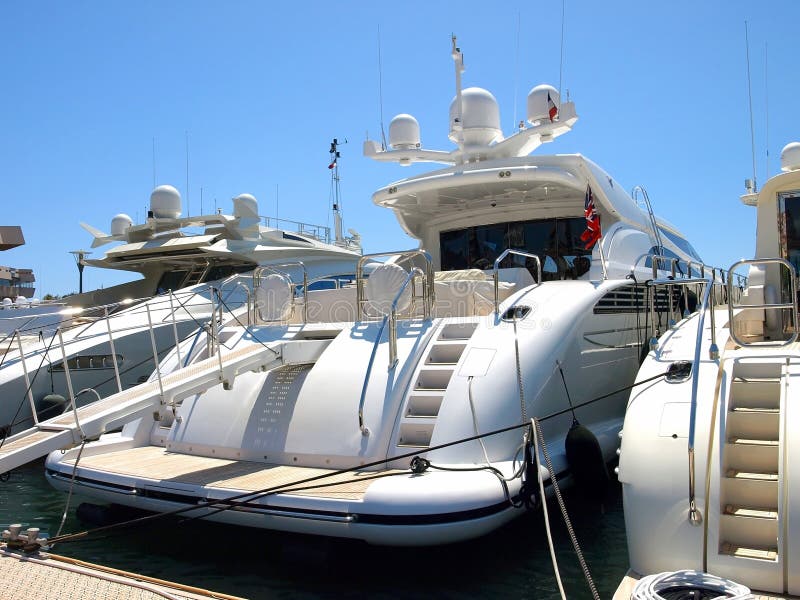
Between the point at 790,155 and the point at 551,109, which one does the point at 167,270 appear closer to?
the point at 551,109

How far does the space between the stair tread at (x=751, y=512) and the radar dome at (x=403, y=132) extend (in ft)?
34.4

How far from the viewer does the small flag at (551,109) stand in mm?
13128

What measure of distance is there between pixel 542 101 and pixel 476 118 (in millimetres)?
1243

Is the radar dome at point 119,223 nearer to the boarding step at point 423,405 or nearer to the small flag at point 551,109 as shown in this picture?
the small flag at point 551,109

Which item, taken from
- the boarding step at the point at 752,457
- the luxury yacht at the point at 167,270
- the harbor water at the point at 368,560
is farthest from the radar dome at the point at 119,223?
the boarding step at the point at 752,457

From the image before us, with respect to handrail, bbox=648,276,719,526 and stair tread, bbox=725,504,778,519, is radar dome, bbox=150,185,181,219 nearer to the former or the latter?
handrail, bbox=648,276,719,526

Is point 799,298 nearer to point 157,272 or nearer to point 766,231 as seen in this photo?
point 766,231

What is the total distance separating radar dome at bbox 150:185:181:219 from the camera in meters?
23.3

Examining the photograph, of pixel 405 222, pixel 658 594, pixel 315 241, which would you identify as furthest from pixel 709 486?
pixel 315 241

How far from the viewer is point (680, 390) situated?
5625 mm

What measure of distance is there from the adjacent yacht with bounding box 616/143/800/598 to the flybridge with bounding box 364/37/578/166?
783cm

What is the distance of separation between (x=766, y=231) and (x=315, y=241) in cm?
1738

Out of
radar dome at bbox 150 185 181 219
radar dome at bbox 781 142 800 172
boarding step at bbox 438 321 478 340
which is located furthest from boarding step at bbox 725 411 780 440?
radar dome at bbox 150 185 181 219

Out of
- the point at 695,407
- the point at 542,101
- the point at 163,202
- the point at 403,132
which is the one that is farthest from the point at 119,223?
the point at 695,407
